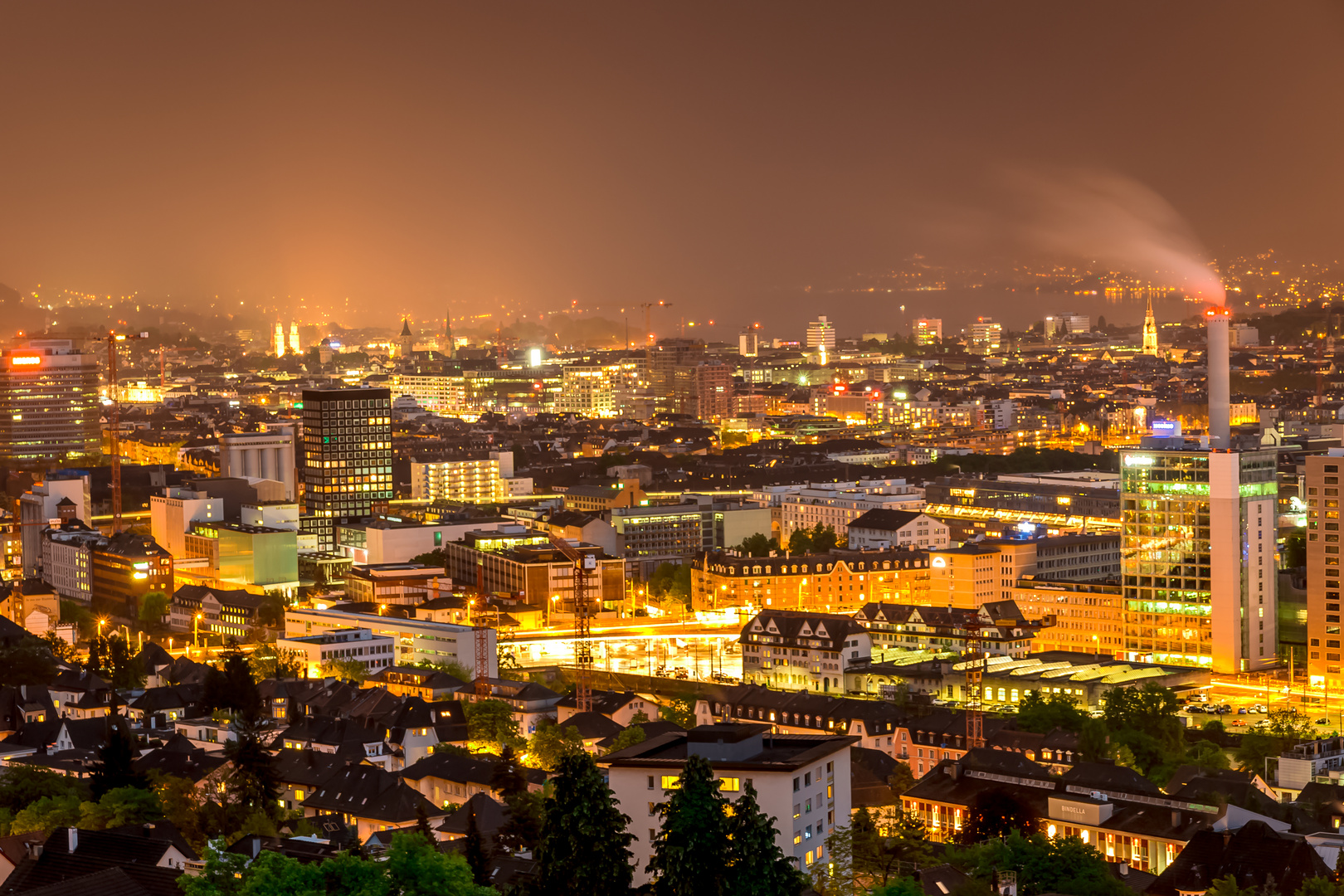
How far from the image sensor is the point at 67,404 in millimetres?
56625

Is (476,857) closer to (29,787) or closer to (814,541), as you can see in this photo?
(29,787)

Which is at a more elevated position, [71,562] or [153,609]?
[71,562]

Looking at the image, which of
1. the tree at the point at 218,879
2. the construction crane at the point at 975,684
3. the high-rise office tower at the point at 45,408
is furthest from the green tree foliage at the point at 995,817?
the high-rise office tower at the point at 45,408

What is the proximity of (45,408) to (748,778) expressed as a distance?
47761mm

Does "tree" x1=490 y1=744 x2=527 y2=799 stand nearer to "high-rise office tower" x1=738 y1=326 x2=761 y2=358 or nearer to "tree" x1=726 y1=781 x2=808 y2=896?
"tree" x1=726 y1=781 x2=808 y2=896

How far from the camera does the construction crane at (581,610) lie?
2555cm

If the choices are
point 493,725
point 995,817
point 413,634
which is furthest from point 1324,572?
point 413,634

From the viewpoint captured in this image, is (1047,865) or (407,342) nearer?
(1047,865)

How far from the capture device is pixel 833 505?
39.9m

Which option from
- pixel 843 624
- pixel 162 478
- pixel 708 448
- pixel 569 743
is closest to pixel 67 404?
pixel 162 478

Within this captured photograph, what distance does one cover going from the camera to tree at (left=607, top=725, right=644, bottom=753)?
64.7 feet

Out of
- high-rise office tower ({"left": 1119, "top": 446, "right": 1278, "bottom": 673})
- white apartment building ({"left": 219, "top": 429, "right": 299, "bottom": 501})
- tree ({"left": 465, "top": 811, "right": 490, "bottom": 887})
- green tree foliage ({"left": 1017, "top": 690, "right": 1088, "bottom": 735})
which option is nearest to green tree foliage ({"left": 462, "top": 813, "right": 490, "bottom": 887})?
tree ({"left": 465, "top": 811, "right": 490, "bottom": 887})

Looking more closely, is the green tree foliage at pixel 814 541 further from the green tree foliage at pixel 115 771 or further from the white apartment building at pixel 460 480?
the green tree foliage at pixel 115 771

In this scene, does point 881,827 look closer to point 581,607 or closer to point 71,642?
point 581,607
